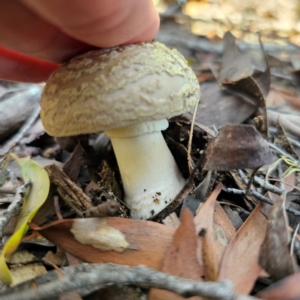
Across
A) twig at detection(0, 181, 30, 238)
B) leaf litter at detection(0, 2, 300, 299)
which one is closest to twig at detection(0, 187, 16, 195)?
leaf litter at detection(0, 2, 300, 299)

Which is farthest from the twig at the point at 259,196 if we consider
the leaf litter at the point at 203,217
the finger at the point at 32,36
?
the finger at the point at 32,36

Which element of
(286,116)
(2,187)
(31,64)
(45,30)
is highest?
(45,30)

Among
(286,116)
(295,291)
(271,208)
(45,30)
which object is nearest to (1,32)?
(45,30)

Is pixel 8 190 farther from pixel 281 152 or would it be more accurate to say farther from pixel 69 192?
pixel 281 152

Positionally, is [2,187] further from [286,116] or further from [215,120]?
[286,116]

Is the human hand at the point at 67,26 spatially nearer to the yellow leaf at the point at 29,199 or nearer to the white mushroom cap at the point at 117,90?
the white mushroom cap at the point at 117,90
